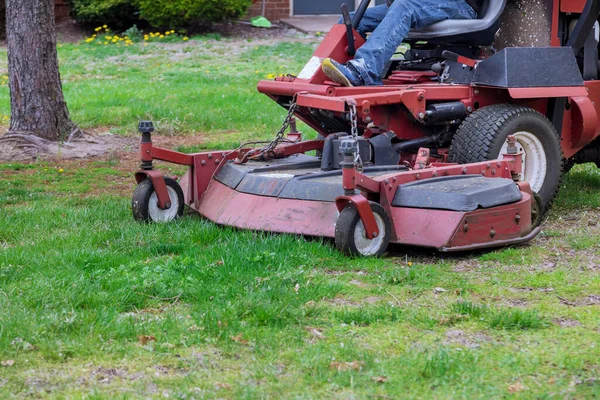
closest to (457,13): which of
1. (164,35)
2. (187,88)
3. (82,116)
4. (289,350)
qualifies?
(289,350)

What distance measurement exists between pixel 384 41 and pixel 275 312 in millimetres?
2712

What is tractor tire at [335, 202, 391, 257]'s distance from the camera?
552 centimetres

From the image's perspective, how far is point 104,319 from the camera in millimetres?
4566

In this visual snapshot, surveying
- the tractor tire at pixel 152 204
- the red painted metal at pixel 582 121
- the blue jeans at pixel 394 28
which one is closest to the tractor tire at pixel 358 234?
the blue jeans at pixel 394 28

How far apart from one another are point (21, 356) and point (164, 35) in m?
14.9

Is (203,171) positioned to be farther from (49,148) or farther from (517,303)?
(49,148)

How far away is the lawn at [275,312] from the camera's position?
3.94 metres

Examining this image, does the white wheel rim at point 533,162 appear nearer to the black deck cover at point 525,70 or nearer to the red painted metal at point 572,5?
the black deck cover at point 525,70

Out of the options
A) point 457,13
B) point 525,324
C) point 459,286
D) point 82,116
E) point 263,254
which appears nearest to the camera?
point 525,324

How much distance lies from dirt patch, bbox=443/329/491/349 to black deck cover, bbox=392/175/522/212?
4.26ft

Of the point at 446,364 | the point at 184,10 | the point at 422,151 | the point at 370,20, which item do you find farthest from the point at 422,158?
the point at 184,10

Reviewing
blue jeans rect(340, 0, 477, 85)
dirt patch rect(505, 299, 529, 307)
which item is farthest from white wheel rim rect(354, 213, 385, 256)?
blue jeans rect(340, 0, 477, 85)

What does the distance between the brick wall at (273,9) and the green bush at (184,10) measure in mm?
2398

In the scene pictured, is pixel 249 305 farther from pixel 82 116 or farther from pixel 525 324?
pixel 82 116
